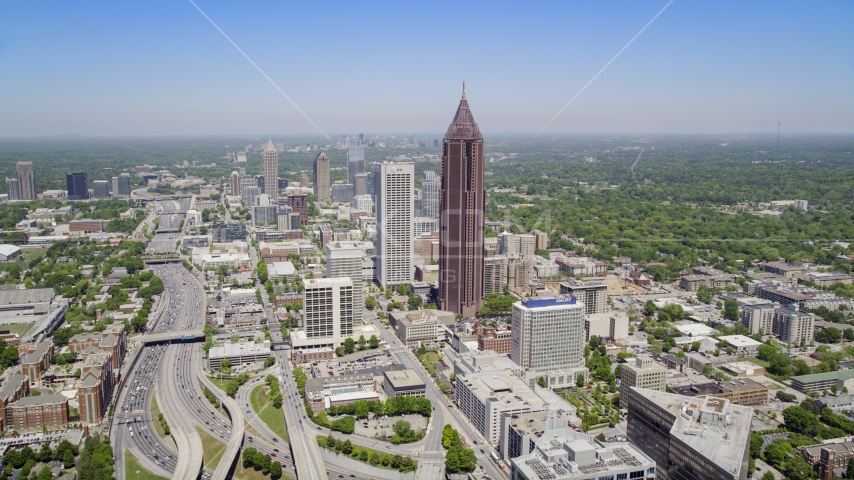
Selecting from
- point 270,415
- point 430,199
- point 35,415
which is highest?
point 430,199

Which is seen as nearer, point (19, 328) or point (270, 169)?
point (19, 328)

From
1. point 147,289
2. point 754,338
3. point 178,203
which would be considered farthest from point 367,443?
point 178,203

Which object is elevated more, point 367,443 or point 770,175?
point 770,175

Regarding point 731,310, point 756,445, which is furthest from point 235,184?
point 756,445

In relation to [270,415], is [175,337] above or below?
above

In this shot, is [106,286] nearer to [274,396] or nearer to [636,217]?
[274,396]

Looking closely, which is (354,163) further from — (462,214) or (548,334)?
(548,334)
